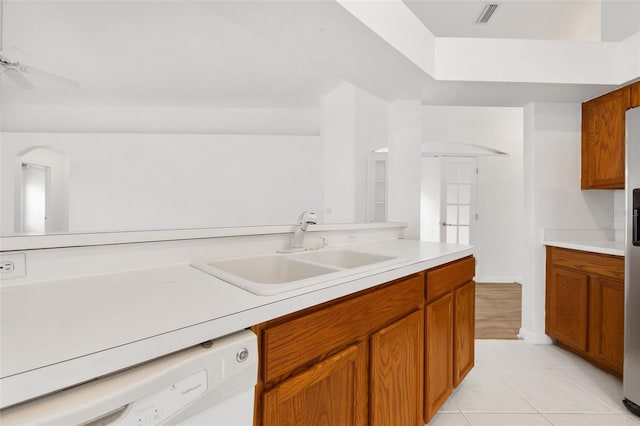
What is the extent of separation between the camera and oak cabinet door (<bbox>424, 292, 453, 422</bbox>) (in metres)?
1.34

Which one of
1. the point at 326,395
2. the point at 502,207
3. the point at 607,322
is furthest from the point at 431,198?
the point at 326,395

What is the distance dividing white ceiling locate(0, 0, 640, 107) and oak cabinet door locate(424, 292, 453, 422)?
1437 mm

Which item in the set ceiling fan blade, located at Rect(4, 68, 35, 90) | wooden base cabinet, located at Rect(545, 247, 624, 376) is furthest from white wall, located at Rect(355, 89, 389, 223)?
ceiling fan blade, located at Rect(4, 68, 35, 90)

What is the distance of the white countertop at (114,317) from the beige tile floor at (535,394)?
1299 mm

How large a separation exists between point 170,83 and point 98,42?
77 centimetres

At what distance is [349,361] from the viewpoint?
924 millimetres

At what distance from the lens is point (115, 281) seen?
91cm

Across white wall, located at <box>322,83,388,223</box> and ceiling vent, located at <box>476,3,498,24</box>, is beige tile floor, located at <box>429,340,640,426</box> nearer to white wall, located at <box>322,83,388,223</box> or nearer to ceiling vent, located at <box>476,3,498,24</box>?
white wall, located at <box>322,83,388,223</box>

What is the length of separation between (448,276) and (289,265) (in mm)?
831

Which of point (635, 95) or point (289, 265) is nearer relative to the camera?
point (289, 265)

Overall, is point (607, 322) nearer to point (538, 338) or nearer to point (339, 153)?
point (538, 338)

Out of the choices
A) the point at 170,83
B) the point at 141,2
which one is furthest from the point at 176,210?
the point at 141,2

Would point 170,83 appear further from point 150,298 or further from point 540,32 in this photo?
point 540,32

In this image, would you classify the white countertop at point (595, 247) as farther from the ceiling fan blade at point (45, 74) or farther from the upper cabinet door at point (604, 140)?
the ceiling fan blade at point (45, 74)
